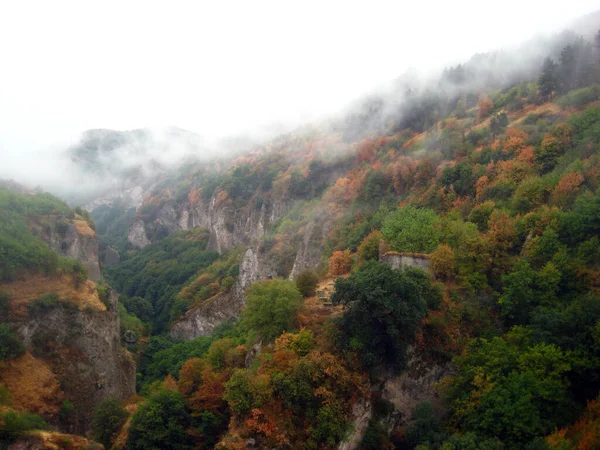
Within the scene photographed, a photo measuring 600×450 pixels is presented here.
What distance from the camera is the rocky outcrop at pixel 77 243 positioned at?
52.9 metres

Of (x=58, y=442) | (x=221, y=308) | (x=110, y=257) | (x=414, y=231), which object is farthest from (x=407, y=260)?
(x=110, y=257)

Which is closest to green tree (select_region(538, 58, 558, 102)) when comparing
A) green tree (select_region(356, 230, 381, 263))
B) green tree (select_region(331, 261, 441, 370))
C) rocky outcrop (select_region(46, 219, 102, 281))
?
green tree (select_region(356, 230, 381, 263))

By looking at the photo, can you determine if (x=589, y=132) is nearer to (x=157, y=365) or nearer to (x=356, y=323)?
(x=356, y=323)

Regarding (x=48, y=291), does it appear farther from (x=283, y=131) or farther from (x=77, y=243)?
(x=283, y=131)

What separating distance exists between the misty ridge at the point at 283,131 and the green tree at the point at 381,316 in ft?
134

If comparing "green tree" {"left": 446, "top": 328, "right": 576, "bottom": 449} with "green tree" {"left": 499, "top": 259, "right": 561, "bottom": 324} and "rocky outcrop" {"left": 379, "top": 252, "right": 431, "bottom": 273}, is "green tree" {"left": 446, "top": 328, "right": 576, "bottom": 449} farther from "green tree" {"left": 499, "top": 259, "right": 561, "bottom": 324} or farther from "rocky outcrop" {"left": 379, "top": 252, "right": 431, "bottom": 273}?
"rocky outcrop" {"left": 379, "top": 252, "right": 431, "bottom": 273}

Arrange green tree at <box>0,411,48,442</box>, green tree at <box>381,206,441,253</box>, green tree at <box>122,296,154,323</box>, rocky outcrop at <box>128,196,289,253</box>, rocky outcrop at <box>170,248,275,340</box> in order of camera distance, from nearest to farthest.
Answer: green tree at <box>0,411,48,442</box> → green tree at <box>381,206,441,253</box> → rocky outcrop at <box>170,248,275,340</box> → green tree at <box>122,296,154,323</box> → rocky outcrop at <box>128,196,289,253</box>

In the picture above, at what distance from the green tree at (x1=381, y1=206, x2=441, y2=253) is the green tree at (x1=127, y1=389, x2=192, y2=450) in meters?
18.1

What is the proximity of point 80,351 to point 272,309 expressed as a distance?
18162 mm

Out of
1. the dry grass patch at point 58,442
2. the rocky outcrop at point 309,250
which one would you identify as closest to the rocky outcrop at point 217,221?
the rocky outcrop at point 309,250

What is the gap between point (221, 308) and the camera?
53.8 metres

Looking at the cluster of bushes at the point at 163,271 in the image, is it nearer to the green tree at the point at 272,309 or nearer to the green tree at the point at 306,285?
the green tree at the point at 306,285

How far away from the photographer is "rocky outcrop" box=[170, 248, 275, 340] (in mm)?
52906

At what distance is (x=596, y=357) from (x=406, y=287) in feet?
26.6
